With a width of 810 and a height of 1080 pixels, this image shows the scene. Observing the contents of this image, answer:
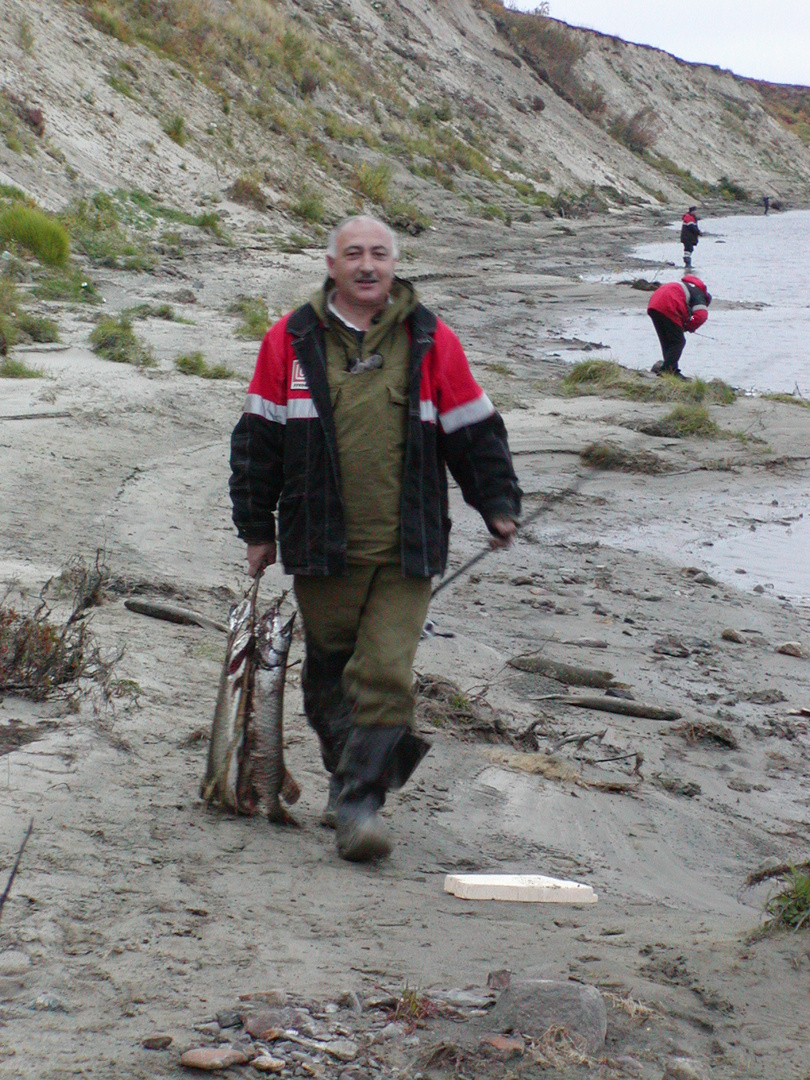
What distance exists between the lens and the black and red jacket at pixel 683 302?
44.4 ft

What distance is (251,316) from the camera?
13242 millimetres

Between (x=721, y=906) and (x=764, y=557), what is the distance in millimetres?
5097

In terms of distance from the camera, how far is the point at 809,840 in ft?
13.9

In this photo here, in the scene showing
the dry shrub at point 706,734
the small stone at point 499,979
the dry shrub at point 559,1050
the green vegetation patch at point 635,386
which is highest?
the green vegetation patch at point 635,386

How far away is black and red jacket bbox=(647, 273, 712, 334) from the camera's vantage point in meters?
13.5

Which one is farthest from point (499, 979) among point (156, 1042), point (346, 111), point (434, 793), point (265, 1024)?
point (346, 111)

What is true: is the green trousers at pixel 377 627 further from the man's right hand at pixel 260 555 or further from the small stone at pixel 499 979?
the small stone at pixel 499 979

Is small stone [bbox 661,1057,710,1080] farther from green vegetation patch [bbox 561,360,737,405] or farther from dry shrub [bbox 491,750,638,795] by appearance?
green vegetation patch [bbox 561,360,737,405]

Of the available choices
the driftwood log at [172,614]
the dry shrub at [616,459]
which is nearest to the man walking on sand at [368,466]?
the driftwood log at [172,614]

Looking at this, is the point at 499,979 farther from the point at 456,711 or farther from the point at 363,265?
the point at 456,711

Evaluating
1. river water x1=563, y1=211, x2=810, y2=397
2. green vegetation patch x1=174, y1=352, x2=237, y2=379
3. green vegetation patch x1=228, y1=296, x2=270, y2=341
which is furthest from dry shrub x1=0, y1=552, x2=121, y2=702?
river water x1=563, y1=211, x2=810, y2=397

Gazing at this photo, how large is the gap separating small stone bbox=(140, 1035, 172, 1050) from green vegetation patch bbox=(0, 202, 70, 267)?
12814mm

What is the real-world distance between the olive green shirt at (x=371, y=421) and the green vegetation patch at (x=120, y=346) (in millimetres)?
7486

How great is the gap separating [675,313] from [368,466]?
11168mm
